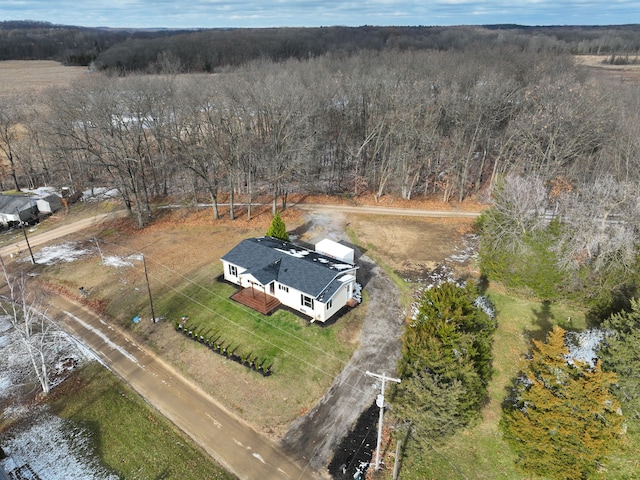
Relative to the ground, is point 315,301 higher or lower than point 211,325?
higher

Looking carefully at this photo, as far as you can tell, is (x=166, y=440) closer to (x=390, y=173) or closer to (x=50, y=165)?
(x=390, y=173)

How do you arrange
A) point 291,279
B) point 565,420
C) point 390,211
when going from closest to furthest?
1. point 565,420
2. point 291,279
3. point 390,211

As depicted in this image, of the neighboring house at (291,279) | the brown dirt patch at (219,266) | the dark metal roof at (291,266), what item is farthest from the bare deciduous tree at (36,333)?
the dark metal roof at (291,266)

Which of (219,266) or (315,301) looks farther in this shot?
(219,266)

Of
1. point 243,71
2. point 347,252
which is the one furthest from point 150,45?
point 347,252

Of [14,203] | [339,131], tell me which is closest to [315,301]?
[339,131]

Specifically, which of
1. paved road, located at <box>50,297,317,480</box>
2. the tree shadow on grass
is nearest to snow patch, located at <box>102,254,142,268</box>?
paved road, located at <box>50,297,317,480</box>

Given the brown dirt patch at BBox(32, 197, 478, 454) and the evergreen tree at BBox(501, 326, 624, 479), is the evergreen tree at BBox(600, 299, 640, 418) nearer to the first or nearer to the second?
the evergreen tree at BBox(501, 326, 624, 479)

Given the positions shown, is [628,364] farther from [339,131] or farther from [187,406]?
[339,131]
